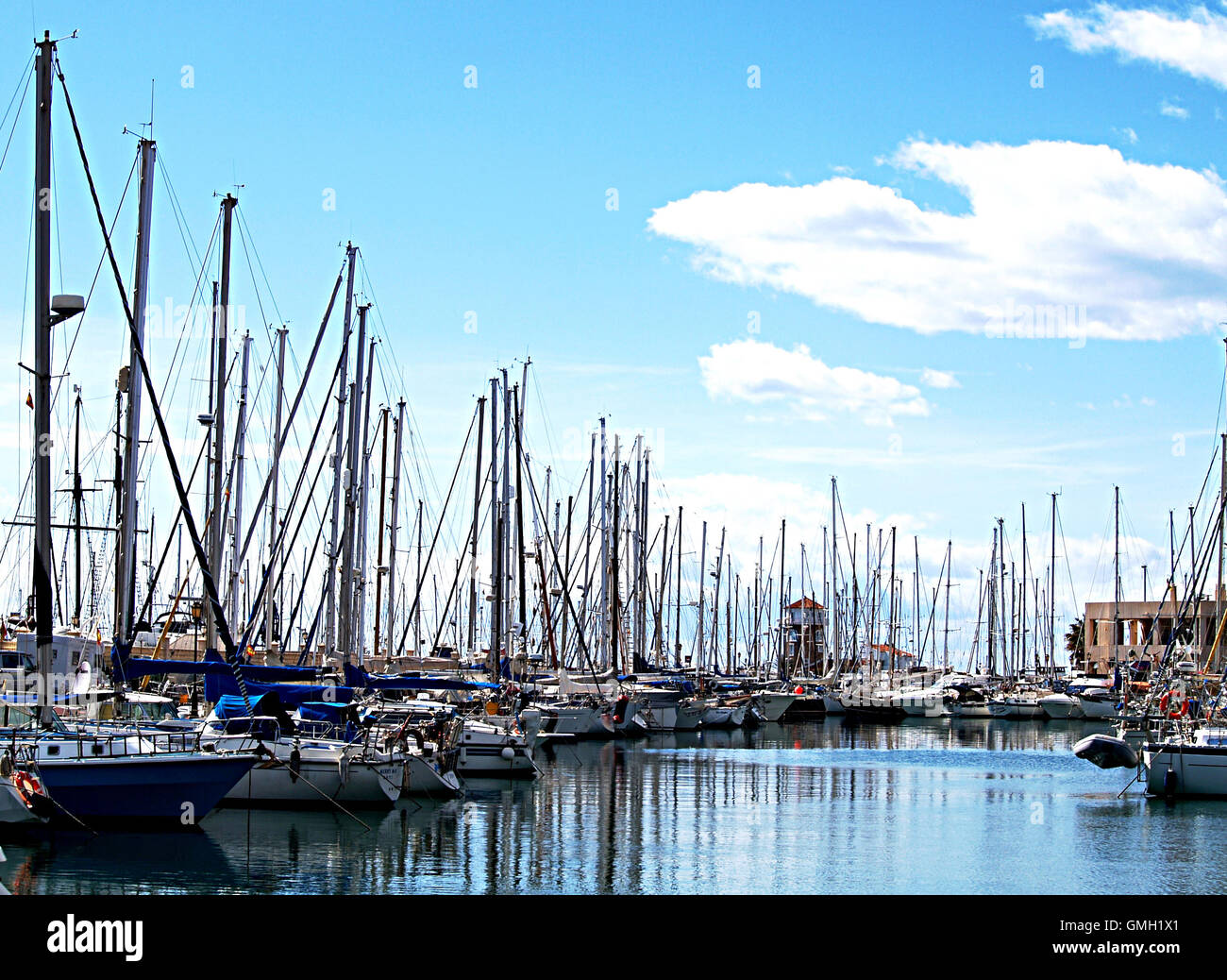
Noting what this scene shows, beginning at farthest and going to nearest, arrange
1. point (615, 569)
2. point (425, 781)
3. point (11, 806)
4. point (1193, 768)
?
point (615, 569)
point (1193, 768)
point (425, 781)
point (11, 806)

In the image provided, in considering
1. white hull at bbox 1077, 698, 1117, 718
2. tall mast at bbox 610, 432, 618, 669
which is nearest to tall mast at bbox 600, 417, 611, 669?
tall mast at bbox 610, 432, 618, 669

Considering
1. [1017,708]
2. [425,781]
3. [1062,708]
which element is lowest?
[1017,708]

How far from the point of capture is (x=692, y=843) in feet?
115

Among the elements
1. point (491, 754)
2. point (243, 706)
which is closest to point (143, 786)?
point (243, 706)

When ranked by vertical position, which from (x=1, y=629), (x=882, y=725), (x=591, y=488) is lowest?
(x=882, y=725)

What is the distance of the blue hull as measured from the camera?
30766 millimetres

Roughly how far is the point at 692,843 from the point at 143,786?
1278 cm

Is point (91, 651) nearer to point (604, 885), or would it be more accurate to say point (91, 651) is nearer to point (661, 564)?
point (604, 885)

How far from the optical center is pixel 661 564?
329 feet

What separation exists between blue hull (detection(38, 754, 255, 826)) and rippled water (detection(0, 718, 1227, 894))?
58 centimetres

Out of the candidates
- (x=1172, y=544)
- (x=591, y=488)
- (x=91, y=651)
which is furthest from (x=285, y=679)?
(x=1172, y=544)

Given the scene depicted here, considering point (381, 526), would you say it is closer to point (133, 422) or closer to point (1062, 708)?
point (133, 422)
